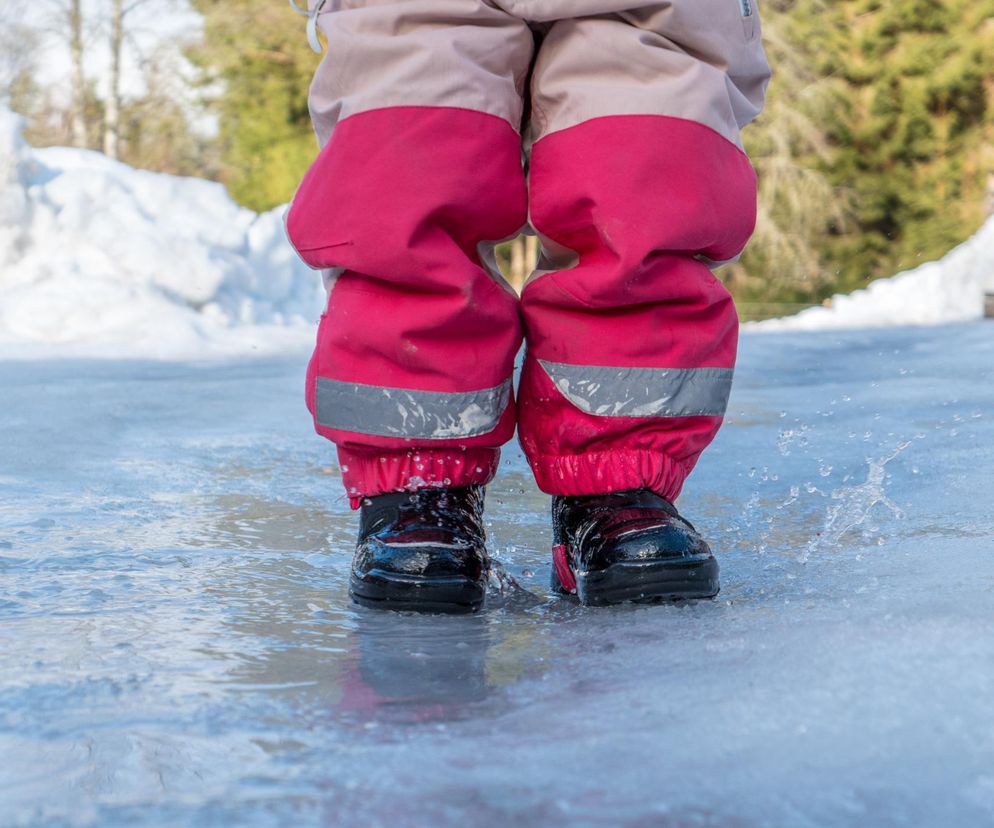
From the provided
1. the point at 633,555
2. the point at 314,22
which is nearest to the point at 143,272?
the point at 314,22

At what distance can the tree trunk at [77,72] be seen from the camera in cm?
1450

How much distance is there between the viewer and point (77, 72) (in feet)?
48.2

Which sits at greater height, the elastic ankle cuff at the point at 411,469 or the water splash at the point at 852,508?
the elastic ankle cuff at the point at 411,469

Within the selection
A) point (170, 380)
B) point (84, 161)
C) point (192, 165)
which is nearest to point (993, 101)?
point (192, 165)

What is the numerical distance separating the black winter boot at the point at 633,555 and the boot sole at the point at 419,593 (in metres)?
0.11

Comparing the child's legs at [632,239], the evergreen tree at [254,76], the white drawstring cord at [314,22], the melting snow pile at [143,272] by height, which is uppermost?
the white drawstring cord at [314,22]

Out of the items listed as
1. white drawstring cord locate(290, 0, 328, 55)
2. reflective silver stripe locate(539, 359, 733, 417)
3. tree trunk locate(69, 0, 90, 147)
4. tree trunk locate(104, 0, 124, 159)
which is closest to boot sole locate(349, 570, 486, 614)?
reflective silver stripe locate(539, 359, 733, 417)


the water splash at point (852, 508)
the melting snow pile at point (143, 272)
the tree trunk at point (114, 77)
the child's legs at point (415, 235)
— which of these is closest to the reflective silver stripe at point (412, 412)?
the child's legs at point (415, 235)

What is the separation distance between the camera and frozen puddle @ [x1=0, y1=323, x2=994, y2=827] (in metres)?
0.57

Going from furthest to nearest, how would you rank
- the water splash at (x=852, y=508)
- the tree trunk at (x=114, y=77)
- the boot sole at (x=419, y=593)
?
the tree trunk at (x=114, y=77)
the water splash at (x=852, y=508)
the boot sole at (x=419, y=593)

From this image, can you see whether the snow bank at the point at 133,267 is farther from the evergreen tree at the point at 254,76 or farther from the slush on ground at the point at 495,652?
the evergreen tree at the point at 254,76

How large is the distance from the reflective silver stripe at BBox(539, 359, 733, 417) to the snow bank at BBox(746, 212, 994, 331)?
5170 mm

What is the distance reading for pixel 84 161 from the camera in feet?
19.0

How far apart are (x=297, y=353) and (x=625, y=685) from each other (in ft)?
11.2
